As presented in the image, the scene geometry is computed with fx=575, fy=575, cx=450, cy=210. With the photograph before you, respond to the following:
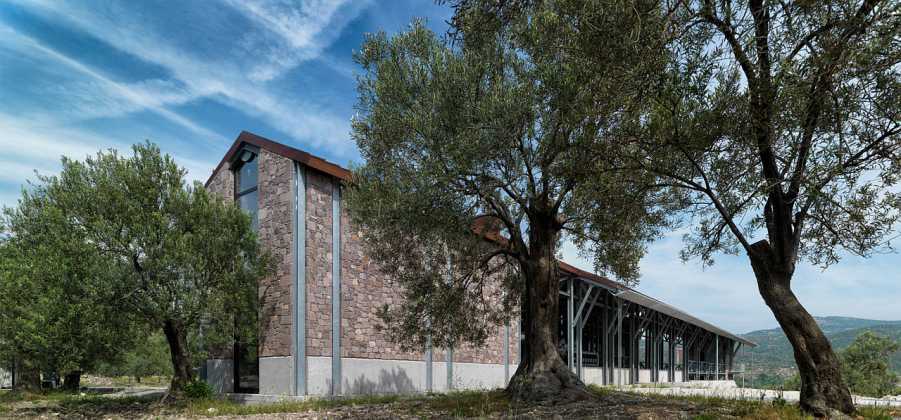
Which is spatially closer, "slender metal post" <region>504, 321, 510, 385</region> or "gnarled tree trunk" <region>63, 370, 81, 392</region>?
"gnarled tree trunk" <region>63, 370, 81, 392</region>

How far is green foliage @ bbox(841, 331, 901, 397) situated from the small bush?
40.7m

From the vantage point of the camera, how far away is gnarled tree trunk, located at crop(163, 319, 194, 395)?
14.8m

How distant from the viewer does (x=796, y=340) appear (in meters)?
7.90

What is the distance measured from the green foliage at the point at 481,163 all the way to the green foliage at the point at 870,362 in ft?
116

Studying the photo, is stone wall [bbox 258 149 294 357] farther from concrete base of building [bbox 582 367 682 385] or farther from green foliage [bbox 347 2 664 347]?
concrete base of building [bbox 582 367 682 385]

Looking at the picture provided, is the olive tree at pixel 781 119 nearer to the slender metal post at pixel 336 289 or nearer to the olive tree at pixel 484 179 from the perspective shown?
the olive tree at pixel 484 179

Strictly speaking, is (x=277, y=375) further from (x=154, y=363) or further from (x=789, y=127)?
(x=154, y=363)

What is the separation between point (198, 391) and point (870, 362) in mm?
44679

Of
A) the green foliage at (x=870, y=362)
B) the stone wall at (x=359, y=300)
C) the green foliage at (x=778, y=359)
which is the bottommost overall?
the green foliage at (x=778, y=359)

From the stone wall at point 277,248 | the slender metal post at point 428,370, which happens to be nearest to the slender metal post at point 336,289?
the stone wall at point 277,248

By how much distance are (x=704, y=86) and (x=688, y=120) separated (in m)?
0.44

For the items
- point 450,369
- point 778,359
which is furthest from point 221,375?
point 778,359

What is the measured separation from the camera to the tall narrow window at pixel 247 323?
15.2m

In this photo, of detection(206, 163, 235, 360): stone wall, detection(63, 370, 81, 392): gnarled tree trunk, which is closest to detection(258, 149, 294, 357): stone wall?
detection(206, 163, 235, 360): stone wall
